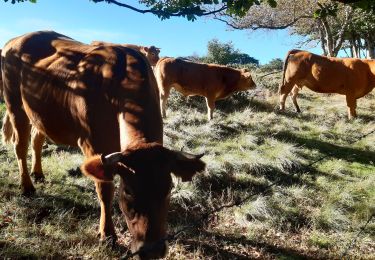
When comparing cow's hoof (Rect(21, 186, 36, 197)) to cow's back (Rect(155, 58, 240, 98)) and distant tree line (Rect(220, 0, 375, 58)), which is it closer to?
cow's back (Rect(155, 58, 240, 98))

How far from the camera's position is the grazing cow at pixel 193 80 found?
1340cm

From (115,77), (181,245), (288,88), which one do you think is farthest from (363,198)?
(288,88)

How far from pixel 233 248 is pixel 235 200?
1.43 metres

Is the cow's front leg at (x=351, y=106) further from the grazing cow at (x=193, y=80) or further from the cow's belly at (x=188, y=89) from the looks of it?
the cow's belly at (x=188, y=89)

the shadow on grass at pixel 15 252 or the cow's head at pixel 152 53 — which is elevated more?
the cow's head at pixel 152 53

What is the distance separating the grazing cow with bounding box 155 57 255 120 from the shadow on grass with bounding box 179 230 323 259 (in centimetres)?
779

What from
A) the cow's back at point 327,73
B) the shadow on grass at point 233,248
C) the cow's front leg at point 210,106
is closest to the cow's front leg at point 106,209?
the shadow on grass at point 233,248

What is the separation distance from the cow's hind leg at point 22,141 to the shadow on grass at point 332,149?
5.90 meters

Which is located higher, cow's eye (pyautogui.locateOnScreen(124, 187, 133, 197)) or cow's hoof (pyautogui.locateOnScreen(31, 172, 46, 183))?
cow's eye (pyautogui.locateOnScreen(124, 187, 133, 197))

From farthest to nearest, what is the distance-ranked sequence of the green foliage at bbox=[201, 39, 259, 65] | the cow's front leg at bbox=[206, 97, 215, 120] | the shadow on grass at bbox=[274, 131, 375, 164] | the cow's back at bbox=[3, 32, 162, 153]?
the green foliage at bbox=[201, 39, 259, 65], the cow's front leg at bbox=[206, 97, 215, 120], the shadow on grass at bbox=[274, 131, 375, 164], the cow's back at bbox=[3, 32, 162, 153]

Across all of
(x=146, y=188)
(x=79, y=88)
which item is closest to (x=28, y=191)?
(x=79, y=88)

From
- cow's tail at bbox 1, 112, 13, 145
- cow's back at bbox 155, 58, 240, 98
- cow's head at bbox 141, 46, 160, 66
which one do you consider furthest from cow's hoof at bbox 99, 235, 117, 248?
cow's head at bbox 141, 46, 160, 66

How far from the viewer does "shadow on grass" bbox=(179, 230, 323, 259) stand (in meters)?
5.11

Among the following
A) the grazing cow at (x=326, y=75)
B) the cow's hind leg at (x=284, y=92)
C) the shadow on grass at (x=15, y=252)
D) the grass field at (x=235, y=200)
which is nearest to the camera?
the shadow on grass at (x=15, y=252)
